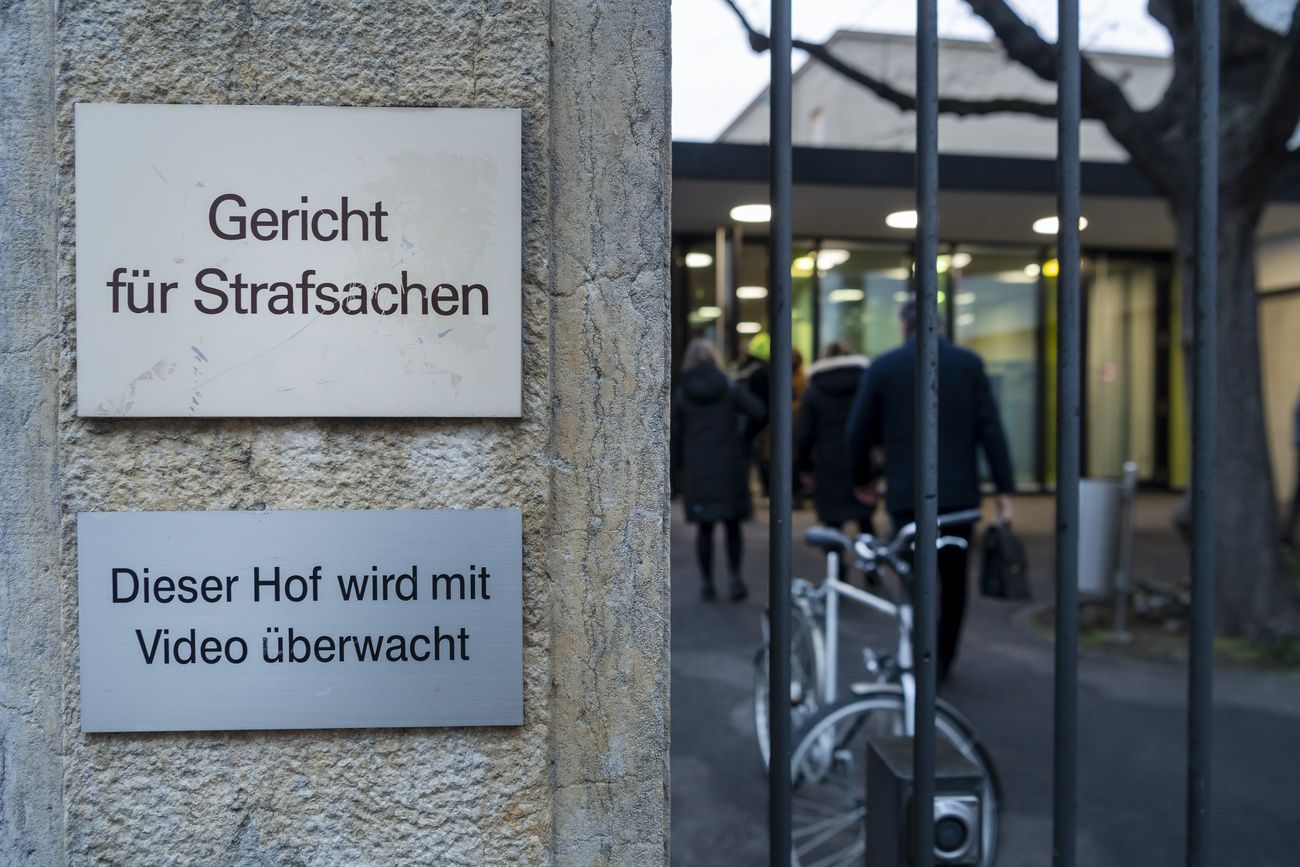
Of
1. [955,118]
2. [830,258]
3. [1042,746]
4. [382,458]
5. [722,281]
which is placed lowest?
[1042,746]

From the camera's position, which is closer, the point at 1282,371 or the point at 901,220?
the point at 901,220

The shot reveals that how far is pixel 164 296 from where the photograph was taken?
4.07 feet

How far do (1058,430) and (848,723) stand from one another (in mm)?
1545

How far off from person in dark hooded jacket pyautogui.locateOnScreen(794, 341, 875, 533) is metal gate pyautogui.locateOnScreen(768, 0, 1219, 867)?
15.2ft

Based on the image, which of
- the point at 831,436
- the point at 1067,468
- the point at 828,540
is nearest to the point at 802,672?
the point at 828,540

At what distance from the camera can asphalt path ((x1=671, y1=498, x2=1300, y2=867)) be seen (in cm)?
315

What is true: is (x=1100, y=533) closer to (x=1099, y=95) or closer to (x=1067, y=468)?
(x=1099, y=95)

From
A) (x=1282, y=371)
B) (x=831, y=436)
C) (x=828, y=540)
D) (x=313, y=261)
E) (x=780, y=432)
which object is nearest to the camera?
(x=313, y=261)

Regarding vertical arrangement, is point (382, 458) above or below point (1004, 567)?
above

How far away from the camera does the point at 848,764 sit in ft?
9.66

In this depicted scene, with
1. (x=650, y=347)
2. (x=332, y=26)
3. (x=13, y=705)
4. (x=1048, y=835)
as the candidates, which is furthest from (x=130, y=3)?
(x=1048, y=835)

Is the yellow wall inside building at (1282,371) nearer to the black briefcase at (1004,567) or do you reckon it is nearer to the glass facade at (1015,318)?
the glass facade at (1015,318)

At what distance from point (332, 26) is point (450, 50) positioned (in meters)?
0.18

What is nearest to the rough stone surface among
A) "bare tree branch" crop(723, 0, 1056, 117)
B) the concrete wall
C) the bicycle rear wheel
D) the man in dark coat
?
the concrete wall
